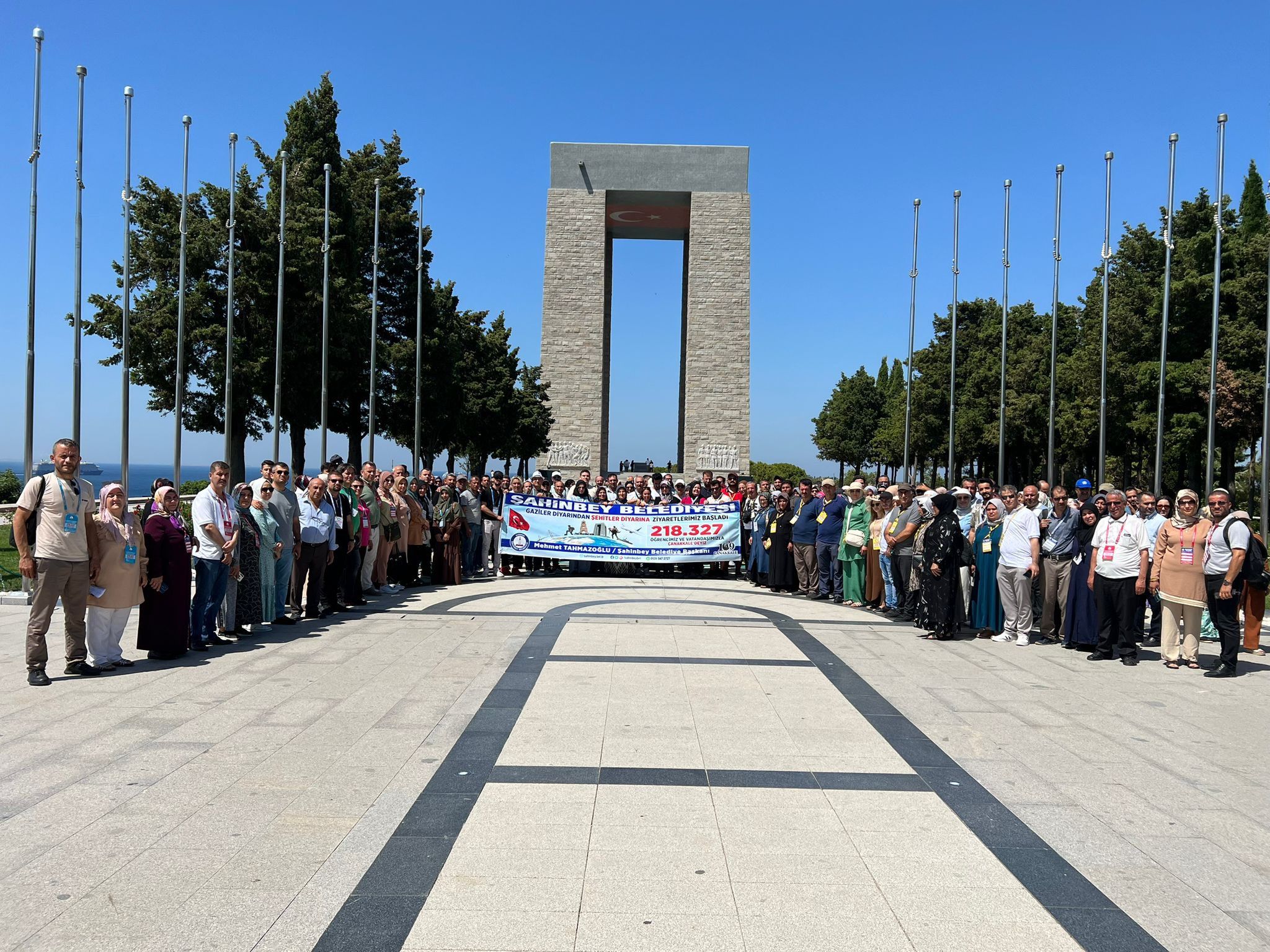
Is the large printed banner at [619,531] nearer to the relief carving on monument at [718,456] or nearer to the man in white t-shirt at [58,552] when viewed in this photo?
the man in white t-shirt at [58,552]

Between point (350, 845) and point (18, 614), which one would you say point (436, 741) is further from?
point (18, 614)

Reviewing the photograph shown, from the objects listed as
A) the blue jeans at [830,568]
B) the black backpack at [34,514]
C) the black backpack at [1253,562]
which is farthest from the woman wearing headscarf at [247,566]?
the black backpack at [1253,562]

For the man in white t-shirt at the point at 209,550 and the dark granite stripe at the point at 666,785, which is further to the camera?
the man in white t-shirt at the point at 209,550

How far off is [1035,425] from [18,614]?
40.3 metres

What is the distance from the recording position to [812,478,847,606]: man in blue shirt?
14.2m

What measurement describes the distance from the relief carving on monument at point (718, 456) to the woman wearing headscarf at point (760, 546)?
69.5 feet

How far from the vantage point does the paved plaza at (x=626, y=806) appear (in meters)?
3.64

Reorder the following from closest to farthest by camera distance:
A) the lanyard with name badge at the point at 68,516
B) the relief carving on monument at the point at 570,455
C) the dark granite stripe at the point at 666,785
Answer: the dark granite stripe at the point at 666,785 < the lanyard with name badge at the point at 68,516 < the relief carving on monument at the point at 570,455

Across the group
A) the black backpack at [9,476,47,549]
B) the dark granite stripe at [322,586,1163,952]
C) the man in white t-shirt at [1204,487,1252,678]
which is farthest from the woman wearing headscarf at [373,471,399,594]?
the man in white t-shirt at [1204,487,1252,678]

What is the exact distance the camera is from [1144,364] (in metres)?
32.9

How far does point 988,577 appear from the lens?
436 inches

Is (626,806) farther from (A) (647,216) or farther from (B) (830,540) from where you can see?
(A) (647,216)

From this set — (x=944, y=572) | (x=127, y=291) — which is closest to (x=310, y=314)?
(x=127, y=291)

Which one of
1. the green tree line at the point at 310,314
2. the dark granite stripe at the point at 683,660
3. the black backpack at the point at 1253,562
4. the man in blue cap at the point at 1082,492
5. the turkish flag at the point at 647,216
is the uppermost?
the turkish flag at the point at 647,216
